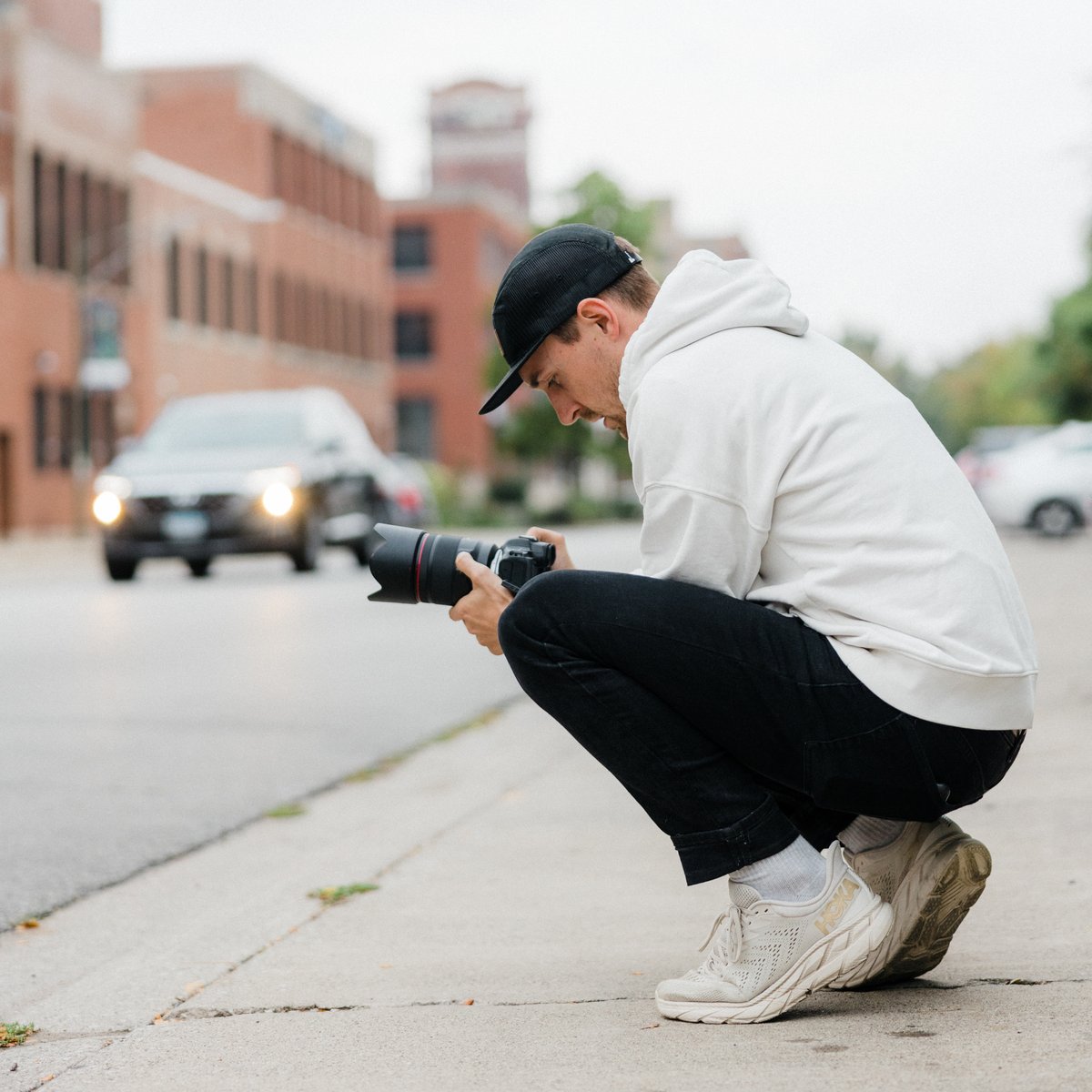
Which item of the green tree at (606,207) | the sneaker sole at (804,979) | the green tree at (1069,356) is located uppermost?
the green tree at (606,207)

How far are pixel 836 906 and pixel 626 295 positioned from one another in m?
1.11

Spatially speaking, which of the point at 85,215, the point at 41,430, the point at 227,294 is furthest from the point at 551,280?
the point at 227,294

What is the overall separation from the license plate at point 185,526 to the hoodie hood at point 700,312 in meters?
15.6

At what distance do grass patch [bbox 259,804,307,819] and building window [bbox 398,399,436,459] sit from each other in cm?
7415

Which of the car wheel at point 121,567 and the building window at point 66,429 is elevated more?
the building window at point 66,429

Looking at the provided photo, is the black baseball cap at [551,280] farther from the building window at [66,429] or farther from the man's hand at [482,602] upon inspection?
the building window at [66,429]

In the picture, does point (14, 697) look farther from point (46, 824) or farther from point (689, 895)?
point (689, 895)

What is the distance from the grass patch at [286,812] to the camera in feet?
20.5

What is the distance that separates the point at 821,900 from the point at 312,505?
16.0 m

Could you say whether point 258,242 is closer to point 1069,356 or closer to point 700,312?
point 1069,356

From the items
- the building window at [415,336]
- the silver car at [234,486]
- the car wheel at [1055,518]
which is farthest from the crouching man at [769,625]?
the building window at [415,336]

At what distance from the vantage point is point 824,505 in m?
3.42

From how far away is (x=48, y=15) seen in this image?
192 ft

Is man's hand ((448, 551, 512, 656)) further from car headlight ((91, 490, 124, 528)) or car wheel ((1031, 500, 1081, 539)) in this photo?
car wheel ((1031, 500, 1081, 539))
